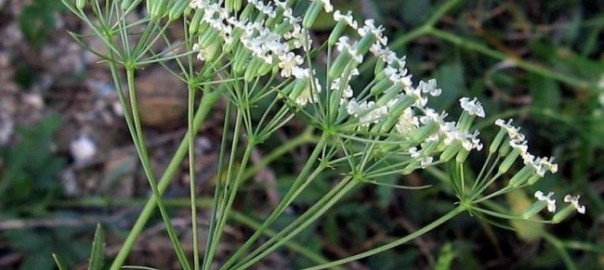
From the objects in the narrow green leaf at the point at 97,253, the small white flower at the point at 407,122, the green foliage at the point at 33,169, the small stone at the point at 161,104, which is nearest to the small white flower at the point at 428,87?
the small white flower at the point at 407,122

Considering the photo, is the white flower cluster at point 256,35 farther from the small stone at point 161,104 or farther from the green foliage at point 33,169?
the small stone at point 161,104

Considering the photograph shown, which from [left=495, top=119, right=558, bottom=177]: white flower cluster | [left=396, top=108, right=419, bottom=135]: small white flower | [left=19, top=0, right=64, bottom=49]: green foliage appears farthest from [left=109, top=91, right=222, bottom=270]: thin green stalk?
[left=19, top=0, right=64, bottom=49]: green foliage

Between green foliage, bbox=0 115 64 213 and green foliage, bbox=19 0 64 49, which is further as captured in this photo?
green foliage, bbox=19 0 64 49

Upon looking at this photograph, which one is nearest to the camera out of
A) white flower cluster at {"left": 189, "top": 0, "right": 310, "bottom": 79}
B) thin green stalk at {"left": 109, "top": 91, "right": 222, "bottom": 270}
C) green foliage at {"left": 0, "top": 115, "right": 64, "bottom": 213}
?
white flower cluster at {"left": 189, "top": 0, "right": 310, "bottom": 79}

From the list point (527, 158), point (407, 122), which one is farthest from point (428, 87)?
point (527, 158)

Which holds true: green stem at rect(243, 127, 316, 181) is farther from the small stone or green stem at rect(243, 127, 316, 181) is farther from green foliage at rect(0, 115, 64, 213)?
green foliage at rect(0, 115, 64, 213)

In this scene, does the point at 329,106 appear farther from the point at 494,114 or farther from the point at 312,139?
the point at 494,114

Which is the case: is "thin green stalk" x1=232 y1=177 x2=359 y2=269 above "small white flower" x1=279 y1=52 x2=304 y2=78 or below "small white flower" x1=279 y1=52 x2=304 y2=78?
below
